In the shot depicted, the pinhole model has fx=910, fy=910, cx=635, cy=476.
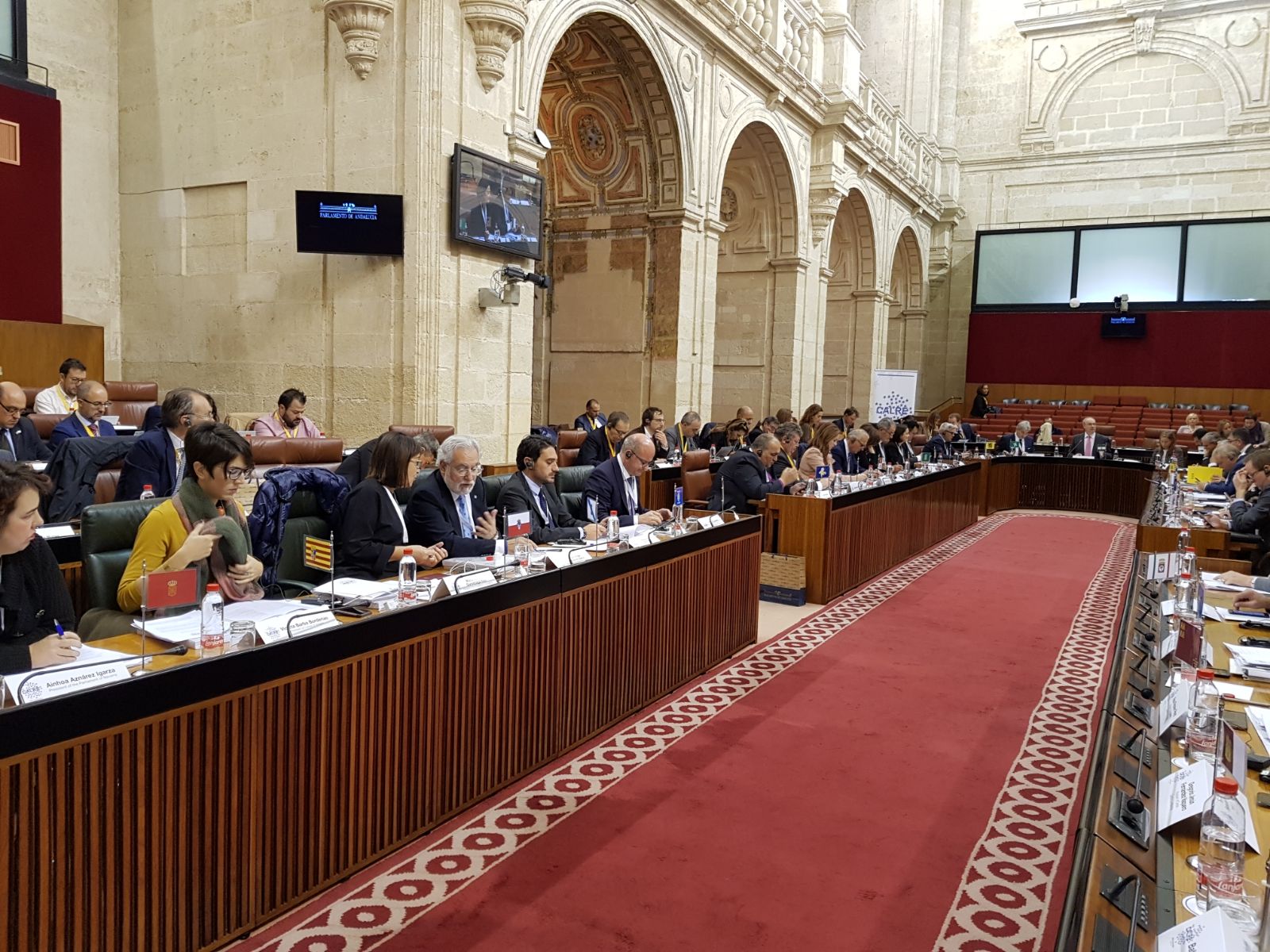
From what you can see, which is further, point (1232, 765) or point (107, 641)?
point (107, 641)

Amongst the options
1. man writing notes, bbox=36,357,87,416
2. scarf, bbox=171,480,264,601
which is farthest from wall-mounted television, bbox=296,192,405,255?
scarf, bbox=171,480,264,601

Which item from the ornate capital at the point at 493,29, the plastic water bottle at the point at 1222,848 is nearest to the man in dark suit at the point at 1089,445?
the ornate capital at the point at 493,29

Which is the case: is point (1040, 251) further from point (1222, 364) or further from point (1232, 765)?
point (1232, 765)

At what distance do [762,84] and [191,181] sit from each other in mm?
6792

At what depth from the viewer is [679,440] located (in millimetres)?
9008

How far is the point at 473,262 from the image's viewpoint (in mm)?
7223

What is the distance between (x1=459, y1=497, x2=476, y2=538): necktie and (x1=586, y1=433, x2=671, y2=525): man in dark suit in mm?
835

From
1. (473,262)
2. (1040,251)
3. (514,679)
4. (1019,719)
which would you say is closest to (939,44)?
(1040,251)

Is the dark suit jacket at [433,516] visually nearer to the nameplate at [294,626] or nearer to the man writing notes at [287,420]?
the nameplate at [294,626]

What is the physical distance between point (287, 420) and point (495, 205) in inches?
92.5

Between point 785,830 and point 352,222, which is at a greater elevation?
point 352,222

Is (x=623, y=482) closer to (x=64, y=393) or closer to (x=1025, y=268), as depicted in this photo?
(x=64, y=393)

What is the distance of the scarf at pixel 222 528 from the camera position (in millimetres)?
2660

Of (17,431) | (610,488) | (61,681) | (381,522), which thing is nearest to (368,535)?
(381,522)
